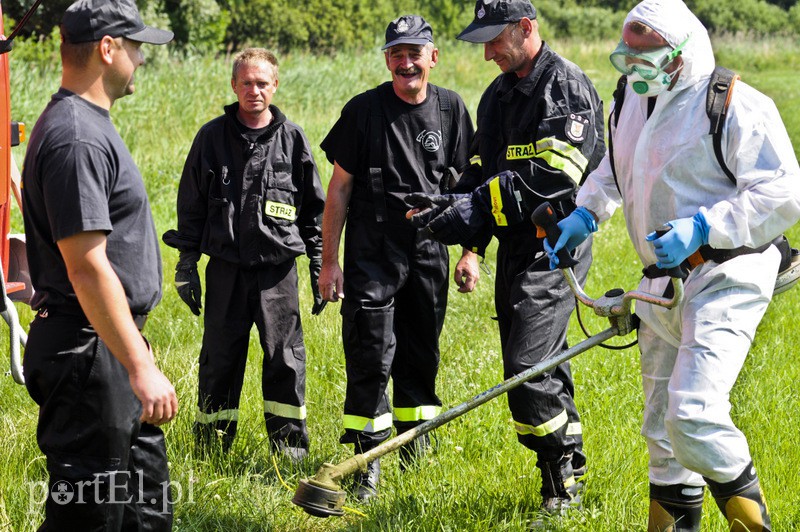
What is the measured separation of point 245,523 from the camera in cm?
423

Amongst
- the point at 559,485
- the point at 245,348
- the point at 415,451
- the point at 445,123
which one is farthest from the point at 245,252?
the point at 559,485

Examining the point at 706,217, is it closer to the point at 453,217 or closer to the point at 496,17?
the point at 453,217

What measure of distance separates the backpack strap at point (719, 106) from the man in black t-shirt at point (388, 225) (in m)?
1.75

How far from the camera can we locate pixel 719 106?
140 inches

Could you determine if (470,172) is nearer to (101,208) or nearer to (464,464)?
(464,464)

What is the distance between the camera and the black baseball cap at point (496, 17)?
4.52 m

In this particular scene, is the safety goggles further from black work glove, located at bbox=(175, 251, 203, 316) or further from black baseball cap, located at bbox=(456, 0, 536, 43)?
black work glove, located at bbox=(175, 251, 203, 316)

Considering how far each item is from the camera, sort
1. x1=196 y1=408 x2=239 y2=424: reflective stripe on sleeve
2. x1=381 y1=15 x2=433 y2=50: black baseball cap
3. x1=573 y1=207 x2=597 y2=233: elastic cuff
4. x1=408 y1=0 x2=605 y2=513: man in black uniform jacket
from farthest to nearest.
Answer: x1=196 y1=408 x2=239 y2=424: reflective stripe on sleeve
x1=381 y1=15 x2=433 y2=50: black baseball cap
x1=408 y1=0 x2=605 y2=513: man in black uniform jacket
x1=573 y1=207 x2=597 y2=233: elastic cuff

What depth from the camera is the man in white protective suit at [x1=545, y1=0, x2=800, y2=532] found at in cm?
348

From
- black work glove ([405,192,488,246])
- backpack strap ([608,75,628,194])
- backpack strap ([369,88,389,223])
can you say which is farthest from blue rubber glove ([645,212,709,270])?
backpack strap ([369,88,389,223])

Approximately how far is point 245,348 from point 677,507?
2.36 metres

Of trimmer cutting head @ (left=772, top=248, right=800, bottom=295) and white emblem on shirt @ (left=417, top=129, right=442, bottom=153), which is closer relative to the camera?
trimmer cutting head @ (left=772, top=248, right=800, bottom=295)

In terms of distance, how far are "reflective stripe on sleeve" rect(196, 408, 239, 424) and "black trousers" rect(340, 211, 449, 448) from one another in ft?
1.89

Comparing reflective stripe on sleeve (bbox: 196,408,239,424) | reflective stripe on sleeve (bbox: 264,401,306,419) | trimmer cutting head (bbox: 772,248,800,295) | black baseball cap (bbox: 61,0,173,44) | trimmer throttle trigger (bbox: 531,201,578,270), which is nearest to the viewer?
black baseball cap (bbox: 61,0,173,44)
